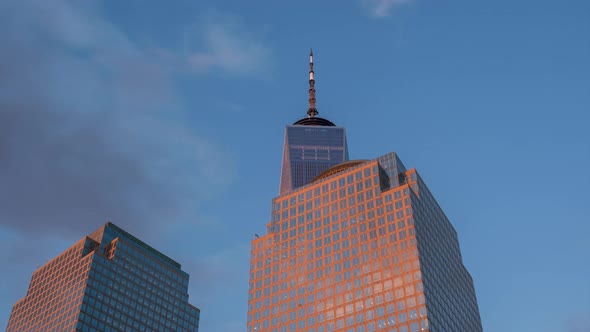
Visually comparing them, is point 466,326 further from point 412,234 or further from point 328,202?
point 328,202

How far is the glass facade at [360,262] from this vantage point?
160 meters

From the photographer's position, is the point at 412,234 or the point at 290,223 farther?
the point at 290,223

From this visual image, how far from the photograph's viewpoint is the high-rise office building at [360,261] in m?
160

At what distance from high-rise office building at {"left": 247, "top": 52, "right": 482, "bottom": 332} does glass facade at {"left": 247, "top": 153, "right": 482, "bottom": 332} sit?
28cm

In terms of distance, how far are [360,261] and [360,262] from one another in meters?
0.34

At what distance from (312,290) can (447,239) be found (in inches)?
1921

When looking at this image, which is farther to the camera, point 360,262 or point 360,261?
point 360,261

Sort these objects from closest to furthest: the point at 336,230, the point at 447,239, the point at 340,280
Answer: the point at 340,280
the point at 336,230
the point at 447,239

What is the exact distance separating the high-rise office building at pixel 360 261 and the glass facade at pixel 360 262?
0.91ft

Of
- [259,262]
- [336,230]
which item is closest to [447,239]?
[336,230]

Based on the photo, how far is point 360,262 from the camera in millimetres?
170250

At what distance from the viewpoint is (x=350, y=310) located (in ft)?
534

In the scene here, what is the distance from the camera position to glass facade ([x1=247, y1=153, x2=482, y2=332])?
160 m

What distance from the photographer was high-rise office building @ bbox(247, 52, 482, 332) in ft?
524
